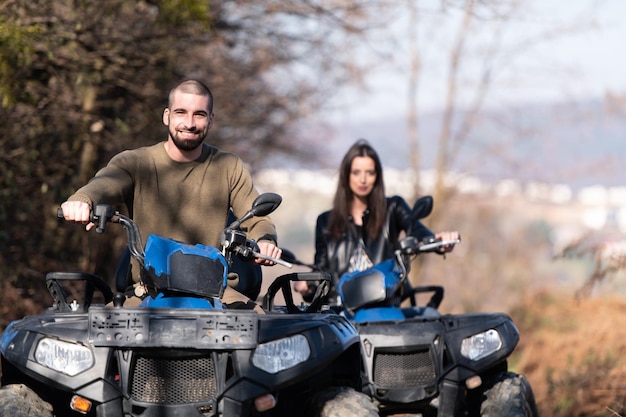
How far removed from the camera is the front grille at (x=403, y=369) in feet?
25.1

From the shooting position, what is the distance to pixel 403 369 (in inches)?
303

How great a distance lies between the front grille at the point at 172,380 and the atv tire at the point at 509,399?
2500 mm

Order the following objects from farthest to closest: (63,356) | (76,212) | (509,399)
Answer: (509,399)
(76,212)
(63,356)

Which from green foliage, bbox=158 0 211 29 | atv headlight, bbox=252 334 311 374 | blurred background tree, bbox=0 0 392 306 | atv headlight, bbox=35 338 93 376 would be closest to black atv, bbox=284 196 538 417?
atv headlight, bbox=252 334 311 374

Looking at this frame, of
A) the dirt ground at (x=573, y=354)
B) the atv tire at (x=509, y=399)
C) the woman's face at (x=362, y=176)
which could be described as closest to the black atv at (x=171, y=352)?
the atv tire at (x=509, y=399)

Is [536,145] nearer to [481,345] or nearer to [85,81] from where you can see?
[85,81]

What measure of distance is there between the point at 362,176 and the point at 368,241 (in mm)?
540

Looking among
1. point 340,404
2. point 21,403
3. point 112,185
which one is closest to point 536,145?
point 112,185

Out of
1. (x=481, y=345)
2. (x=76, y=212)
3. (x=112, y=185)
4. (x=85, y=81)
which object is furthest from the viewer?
(x=85, y=81)

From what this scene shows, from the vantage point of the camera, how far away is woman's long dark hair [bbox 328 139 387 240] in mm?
9344

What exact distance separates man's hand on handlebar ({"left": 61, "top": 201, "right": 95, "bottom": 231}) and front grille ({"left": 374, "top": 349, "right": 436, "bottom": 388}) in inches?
100

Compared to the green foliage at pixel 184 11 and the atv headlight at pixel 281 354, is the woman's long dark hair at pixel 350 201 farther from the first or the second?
the atv headlight at pixel 281 354

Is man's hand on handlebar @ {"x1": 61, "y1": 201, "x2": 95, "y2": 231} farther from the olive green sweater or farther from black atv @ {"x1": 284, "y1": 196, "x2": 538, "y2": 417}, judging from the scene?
black atv @ {"x1": 284, "y1": 196, "x2": 538, "y2": 417}

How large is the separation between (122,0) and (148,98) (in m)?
1.56
